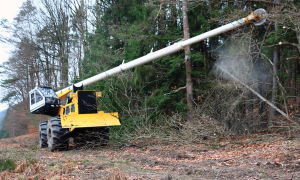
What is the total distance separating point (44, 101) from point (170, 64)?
22.0 ft

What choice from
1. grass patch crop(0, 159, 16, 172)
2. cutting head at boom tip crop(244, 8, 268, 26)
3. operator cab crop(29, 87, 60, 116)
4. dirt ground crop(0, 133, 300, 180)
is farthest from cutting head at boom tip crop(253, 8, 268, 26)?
operator cab crop(29, 87, 60, 116)

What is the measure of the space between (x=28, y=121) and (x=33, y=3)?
10762mm

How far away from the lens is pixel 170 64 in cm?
1409

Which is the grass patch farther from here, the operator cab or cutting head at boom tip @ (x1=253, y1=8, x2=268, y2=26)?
cutting head at boom tip @ (x1=253, y1=8, x2=268, y2=26)

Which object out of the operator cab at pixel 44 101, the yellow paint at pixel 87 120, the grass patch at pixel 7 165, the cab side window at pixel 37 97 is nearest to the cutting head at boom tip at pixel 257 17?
the yellow paint at pixel 87 120

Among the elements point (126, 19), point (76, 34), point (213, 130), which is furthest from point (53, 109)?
point (76, 34)

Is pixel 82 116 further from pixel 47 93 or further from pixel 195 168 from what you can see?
pixel 195 168

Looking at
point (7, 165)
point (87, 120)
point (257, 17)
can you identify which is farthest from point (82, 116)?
point (257, 17)

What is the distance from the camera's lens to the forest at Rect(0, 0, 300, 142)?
30.7 feet

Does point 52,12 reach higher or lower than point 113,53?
higher

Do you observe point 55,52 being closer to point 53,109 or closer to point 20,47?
point 20,47

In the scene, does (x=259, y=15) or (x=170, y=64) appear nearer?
(x=259, y=15)

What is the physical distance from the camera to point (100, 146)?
424 inches

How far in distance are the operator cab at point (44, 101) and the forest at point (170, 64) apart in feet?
8.38
